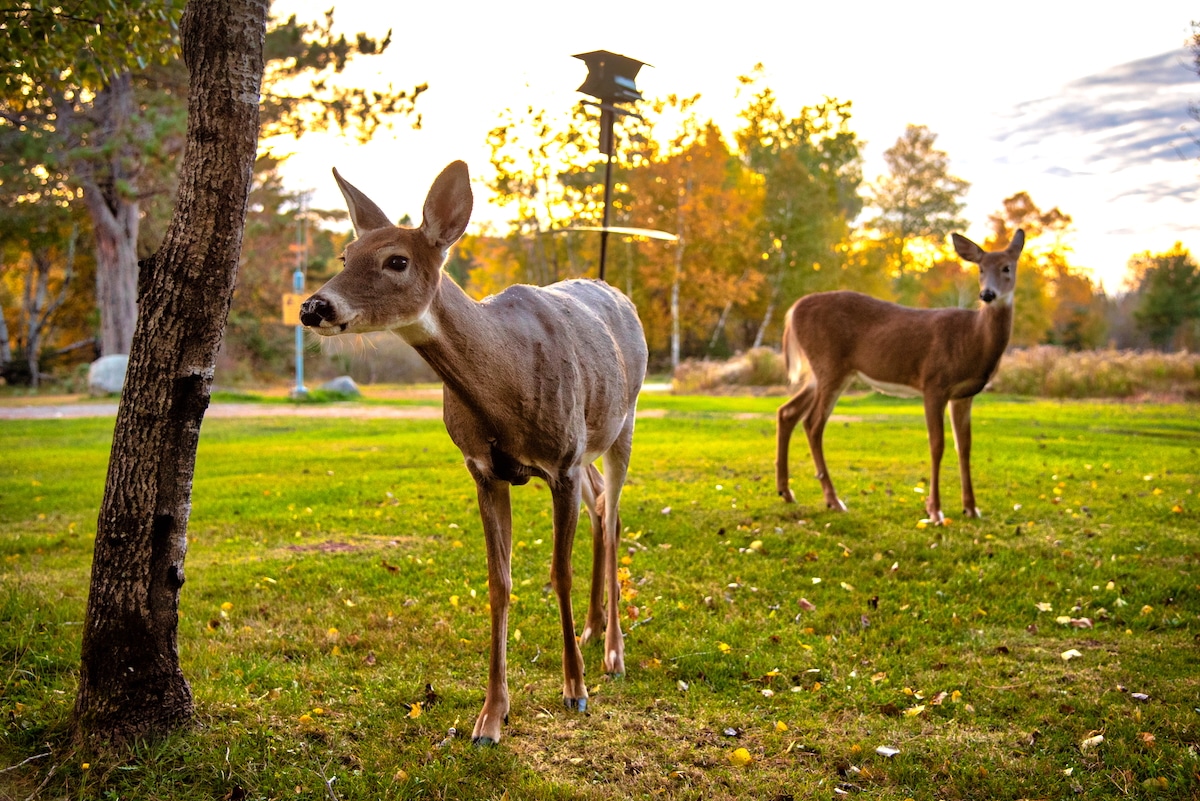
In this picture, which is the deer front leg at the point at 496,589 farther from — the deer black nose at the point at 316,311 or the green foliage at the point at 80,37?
the green foliage at the point at 80,37

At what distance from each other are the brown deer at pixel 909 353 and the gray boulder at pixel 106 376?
1966 centimetres

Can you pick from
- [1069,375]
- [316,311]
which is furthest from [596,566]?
[1069,375]

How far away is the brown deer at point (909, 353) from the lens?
7.32 metres

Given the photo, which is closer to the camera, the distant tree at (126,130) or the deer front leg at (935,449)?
the deer front leg at (935,449)

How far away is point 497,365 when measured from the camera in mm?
3355

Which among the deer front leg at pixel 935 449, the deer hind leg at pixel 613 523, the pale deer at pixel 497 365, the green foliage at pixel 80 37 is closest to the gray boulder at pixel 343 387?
the green foliage at pixel 80 37

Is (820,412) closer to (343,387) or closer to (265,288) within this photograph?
(343,387)

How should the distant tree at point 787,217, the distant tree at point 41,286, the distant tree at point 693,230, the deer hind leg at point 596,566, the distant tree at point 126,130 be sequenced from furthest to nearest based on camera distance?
1. the distant tree at point 787,217
2. the distant tree at point 693,230
3. the distant tree at point 41,286
4. the distant tree at point 126,130
5. the deer hind leg at point 596,566

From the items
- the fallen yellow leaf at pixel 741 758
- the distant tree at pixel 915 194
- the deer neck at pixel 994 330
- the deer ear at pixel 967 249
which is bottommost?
the fallen yellow leaf at pixel 741 758

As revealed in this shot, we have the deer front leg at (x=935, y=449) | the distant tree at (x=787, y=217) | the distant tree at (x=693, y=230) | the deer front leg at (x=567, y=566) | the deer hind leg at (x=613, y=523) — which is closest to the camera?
the deer front leg at (x=567, y=566)

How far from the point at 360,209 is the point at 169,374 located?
3.08ft

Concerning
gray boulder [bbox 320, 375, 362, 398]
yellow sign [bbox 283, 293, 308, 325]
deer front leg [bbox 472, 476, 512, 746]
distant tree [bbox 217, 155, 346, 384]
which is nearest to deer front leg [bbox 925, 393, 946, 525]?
deer front leg [bbox 472, 476, 512, 746]

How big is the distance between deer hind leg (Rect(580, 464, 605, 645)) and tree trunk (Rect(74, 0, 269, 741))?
212 cm

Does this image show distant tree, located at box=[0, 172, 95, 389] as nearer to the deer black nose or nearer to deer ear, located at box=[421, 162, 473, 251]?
deer ear, located at box=[421, 162, 473, 251]
